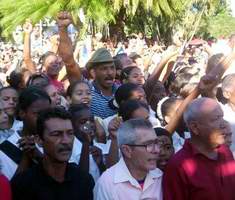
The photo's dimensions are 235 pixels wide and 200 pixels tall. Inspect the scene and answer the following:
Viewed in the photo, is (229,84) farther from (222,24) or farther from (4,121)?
(222,24)

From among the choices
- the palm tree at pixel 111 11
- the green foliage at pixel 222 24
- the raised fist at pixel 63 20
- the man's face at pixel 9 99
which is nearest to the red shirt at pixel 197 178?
the man's face at pixel 9 99

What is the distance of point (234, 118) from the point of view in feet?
16.5

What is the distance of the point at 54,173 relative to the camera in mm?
3668

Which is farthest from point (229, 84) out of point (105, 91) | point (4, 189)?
point (4, 189)

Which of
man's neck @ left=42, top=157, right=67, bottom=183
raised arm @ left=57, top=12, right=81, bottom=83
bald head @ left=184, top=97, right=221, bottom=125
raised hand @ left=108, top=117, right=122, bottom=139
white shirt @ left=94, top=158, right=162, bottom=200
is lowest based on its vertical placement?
white shirt @ left=94, top=158, right=162, bottom=200

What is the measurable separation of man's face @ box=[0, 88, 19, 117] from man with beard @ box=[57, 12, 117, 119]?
2.12ft

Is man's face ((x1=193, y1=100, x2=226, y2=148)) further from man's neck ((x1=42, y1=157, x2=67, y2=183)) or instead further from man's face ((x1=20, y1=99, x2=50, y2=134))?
man's face ((x1=20, y1=99, x2=50, y2=134))

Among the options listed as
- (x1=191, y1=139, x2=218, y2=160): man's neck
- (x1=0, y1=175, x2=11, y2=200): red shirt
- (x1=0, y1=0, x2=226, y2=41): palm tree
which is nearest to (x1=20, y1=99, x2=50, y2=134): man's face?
(x1=0, y1=175, x2=11, y2=200): red shirt

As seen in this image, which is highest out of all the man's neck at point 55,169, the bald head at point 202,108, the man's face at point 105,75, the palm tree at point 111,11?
the palm tree at point 111,11

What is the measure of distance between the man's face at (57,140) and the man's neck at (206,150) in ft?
2.58

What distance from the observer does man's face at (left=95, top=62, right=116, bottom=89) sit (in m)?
5.64

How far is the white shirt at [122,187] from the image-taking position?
145 inches

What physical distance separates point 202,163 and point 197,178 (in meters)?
0.12

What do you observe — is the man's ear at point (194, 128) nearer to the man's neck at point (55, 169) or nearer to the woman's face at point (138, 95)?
the man's neck at point (55, 169)
